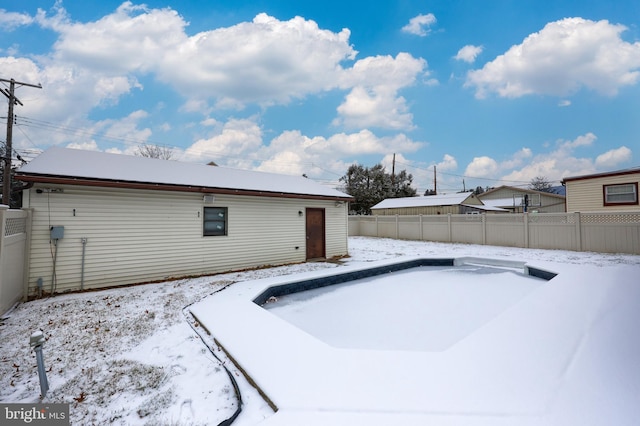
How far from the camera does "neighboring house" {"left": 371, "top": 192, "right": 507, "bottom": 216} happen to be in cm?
2238

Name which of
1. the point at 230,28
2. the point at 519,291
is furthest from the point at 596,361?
the point at 230,28

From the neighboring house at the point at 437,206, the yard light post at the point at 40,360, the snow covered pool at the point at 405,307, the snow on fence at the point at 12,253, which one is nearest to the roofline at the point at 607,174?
the neighboring house at the point at 437,206

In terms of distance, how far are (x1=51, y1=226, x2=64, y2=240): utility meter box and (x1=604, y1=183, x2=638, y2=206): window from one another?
19.8 meters

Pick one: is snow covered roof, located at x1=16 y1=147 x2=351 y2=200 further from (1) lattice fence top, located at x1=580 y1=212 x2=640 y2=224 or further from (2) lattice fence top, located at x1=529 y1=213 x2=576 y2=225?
(1) lattice fence top, located at x1=580 y1=212 x2=640 y2=224

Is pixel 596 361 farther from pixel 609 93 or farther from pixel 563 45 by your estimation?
pixel 609 93

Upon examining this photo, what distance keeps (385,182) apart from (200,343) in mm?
30819

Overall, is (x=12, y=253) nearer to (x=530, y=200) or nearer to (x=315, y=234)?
(x=315, y=234)

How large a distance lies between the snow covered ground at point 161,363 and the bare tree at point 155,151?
24.4m

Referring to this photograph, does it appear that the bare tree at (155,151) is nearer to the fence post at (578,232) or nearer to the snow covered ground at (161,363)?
the snow covered ground at (161,363)

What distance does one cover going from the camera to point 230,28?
10.4 m

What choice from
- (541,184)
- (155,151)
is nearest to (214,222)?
(155,151)

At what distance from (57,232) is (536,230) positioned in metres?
15.8

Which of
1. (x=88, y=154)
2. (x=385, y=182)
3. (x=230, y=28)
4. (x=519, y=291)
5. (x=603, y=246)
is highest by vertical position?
(x=230, y=28)

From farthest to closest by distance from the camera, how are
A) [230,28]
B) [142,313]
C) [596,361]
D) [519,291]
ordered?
[230,28] < [519,291] < [142,313] < [596,361]
